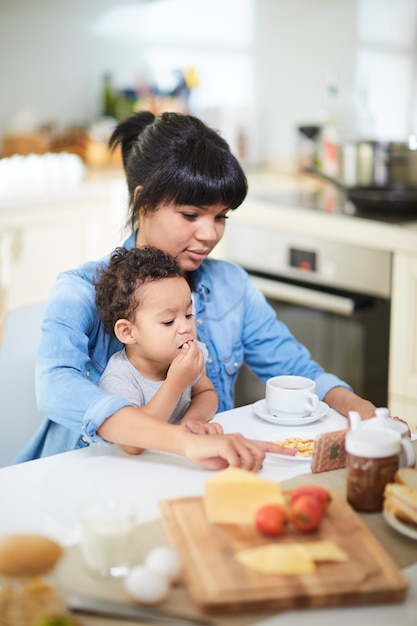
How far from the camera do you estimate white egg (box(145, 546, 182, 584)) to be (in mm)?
966

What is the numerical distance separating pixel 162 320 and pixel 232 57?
2811 mm

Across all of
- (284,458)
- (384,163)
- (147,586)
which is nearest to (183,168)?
(284,458)

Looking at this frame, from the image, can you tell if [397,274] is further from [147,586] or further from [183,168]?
[147,586]

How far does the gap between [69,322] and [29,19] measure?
252 centimetres

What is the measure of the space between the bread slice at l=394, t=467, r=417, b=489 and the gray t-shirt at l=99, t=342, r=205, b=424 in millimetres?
521

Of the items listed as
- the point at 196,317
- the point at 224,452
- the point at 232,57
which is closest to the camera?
the point at 224,452

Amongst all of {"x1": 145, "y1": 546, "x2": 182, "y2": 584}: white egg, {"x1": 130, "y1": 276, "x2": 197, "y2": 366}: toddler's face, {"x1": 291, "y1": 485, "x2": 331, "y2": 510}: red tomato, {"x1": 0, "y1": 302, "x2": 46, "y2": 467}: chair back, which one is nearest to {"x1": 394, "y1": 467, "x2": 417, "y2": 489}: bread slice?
{"x1": 291, "y1": 485, "x2": 331, "y2": 510}: red tomato

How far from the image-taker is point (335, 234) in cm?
286

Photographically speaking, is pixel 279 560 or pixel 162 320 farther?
pixel 162 320

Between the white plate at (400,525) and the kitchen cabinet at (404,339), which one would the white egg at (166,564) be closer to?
the white plate at (400,525)

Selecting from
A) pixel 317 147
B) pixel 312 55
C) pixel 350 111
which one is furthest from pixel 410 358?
pixel 312 55

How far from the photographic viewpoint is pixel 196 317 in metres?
1.85

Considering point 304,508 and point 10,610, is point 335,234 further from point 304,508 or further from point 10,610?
point 10,610

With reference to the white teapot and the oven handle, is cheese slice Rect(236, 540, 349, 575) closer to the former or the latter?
the white teapot
